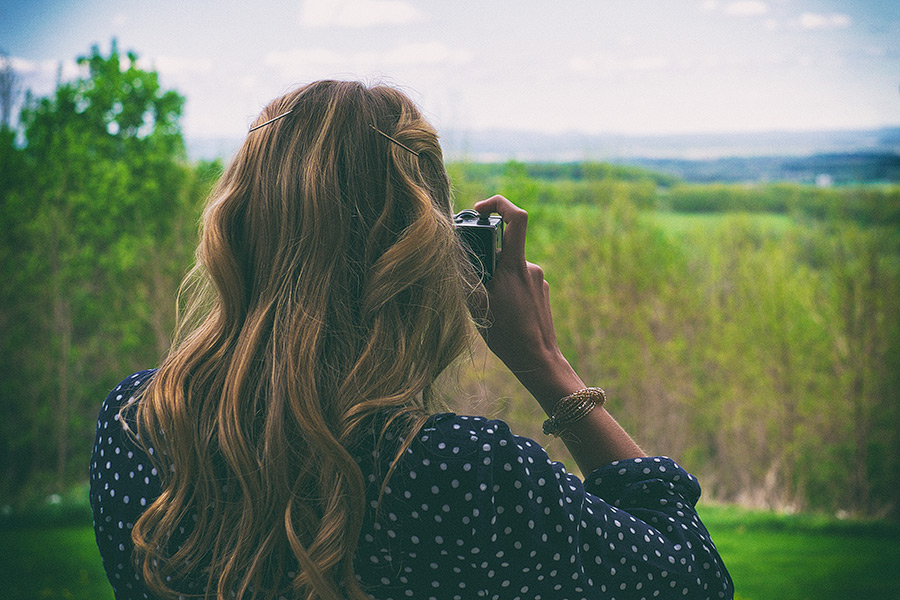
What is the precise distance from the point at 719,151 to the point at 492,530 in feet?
15.7

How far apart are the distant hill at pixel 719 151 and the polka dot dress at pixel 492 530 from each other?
12.3ft

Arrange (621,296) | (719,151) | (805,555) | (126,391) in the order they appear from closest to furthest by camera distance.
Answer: (126,391) < (805,555) < (719,151) < (621,296)

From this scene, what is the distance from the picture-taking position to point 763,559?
3.80 metres

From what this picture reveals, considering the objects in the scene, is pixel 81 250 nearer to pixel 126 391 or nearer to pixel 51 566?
pixel 51 566

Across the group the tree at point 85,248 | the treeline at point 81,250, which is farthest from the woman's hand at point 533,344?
the tree at point 85,248

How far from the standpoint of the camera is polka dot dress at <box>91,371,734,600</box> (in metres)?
0.55

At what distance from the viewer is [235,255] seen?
636 millimetres

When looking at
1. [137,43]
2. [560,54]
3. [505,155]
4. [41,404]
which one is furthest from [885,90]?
[41,404]

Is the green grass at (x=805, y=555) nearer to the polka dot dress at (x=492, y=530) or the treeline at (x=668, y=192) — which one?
the treeline at (x=668, y=192)

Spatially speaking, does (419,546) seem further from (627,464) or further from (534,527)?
(627,464)

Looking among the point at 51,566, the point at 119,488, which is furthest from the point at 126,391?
the point at 51,566

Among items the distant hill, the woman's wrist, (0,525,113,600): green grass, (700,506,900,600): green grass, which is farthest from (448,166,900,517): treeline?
the woman's wrist

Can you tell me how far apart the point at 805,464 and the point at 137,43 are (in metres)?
5.70

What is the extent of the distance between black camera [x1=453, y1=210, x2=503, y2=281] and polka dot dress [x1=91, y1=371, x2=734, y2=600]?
202 mm
